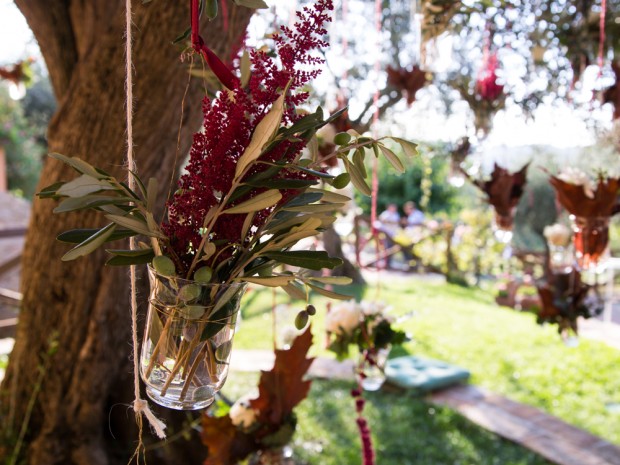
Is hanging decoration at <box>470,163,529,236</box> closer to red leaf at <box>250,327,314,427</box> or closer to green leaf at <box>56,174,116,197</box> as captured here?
red leaf at <box>250,327,314,427</box>

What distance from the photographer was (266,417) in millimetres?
1438

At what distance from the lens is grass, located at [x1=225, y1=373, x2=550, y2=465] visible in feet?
9.14

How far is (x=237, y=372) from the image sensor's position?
3789 millimetres

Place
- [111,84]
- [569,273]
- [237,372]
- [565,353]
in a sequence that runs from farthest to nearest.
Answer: [565,353], [237,372], [569,273], [111,84]

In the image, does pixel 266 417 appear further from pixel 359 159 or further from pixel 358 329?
pixel 359 159

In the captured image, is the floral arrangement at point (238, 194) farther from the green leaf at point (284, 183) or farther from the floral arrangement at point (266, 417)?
the floral arrangement at point (266, 417)

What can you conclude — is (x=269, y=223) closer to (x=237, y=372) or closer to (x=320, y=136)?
(x=320, y=136)

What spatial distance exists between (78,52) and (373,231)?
1029mm

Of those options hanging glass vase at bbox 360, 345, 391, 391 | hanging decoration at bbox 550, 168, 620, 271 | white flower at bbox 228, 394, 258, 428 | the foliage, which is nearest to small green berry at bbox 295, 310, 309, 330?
white flower at bbox 228, 394, 258, 428

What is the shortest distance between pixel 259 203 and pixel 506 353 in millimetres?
4406

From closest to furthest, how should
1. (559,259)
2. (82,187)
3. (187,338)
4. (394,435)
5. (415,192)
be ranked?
1. (82,187)
2. (187,338)
3. (394,435)
4. (559,259)
5. (415,192)

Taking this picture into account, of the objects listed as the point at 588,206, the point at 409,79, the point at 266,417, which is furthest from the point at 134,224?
the point at 409,79

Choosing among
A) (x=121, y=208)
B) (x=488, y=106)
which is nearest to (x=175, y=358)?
(x=121, y=208)

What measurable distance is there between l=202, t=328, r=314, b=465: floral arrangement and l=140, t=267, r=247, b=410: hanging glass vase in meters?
0.59
